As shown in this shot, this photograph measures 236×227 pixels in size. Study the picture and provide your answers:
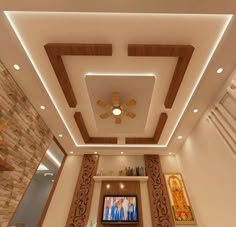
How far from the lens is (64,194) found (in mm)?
4031

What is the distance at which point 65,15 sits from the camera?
1.92m

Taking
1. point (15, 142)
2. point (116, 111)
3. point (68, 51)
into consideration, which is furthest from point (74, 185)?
point (68, 51)

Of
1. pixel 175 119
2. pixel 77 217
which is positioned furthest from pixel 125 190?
pixel 175 119

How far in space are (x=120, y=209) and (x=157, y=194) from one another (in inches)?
37.7

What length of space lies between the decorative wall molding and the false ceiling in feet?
1.49

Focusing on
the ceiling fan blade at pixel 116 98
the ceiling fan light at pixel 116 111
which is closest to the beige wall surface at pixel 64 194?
the ceiling fan light at pixel 116 111

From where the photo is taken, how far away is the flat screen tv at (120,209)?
352 cm

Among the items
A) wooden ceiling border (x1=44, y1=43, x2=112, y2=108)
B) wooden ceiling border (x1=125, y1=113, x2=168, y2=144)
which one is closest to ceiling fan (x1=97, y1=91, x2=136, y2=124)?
wooden ceiling border (x1=44, y1=43, x2=112, y2=108)

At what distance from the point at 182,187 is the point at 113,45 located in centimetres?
373

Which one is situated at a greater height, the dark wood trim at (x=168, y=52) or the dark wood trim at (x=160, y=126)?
the dark wood trim at (x=160, y=126)

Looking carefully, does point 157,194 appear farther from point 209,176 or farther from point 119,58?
point 119,58

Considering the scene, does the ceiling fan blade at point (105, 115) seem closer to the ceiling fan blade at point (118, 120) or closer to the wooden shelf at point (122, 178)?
the ceiling fan blade at point (118, 120)

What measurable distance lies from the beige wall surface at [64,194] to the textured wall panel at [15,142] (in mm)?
1264

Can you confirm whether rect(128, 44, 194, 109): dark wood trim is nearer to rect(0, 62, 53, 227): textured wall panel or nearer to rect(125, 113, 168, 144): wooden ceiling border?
rect(125, 113, 168, 144): wooden ceiling border
